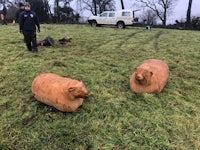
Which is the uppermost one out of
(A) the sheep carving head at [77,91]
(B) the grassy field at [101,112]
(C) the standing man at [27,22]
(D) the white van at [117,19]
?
(D) the white van at [117,19]

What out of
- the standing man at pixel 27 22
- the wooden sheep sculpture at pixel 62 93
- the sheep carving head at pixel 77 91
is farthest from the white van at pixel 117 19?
the sheep carving head at pixel 77 91

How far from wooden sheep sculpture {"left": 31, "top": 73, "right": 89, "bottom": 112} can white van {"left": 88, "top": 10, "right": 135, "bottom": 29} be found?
14082 mm

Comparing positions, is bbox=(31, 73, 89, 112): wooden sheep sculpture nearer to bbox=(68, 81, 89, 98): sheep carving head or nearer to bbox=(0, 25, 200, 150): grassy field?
bbox=(68, 81, 89, 98): sheep carving head

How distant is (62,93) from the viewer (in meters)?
3.92

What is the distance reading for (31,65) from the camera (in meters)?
6.15

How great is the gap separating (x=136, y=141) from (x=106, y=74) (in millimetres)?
2390

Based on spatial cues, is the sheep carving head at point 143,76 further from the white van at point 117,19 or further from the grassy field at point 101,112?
the white van at point 117,19

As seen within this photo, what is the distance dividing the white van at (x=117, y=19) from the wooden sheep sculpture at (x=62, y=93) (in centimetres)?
1408

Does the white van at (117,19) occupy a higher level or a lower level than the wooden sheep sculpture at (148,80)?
higher

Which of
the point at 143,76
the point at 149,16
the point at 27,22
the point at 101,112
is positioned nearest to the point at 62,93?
the point at 101,112

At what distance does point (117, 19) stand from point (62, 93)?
14583mm

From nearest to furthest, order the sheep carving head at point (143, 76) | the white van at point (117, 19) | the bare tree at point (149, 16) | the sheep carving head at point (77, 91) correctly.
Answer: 1. the sheep carving head at point (77, 91)
2. the sheep carving head at point (143, 76)
3. the white van at point (117, 19)
4. the bare tree at point (149, 16)

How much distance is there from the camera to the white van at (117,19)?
17.7 metres

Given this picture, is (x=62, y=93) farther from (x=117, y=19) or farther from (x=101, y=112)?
(x=117, y=19)
